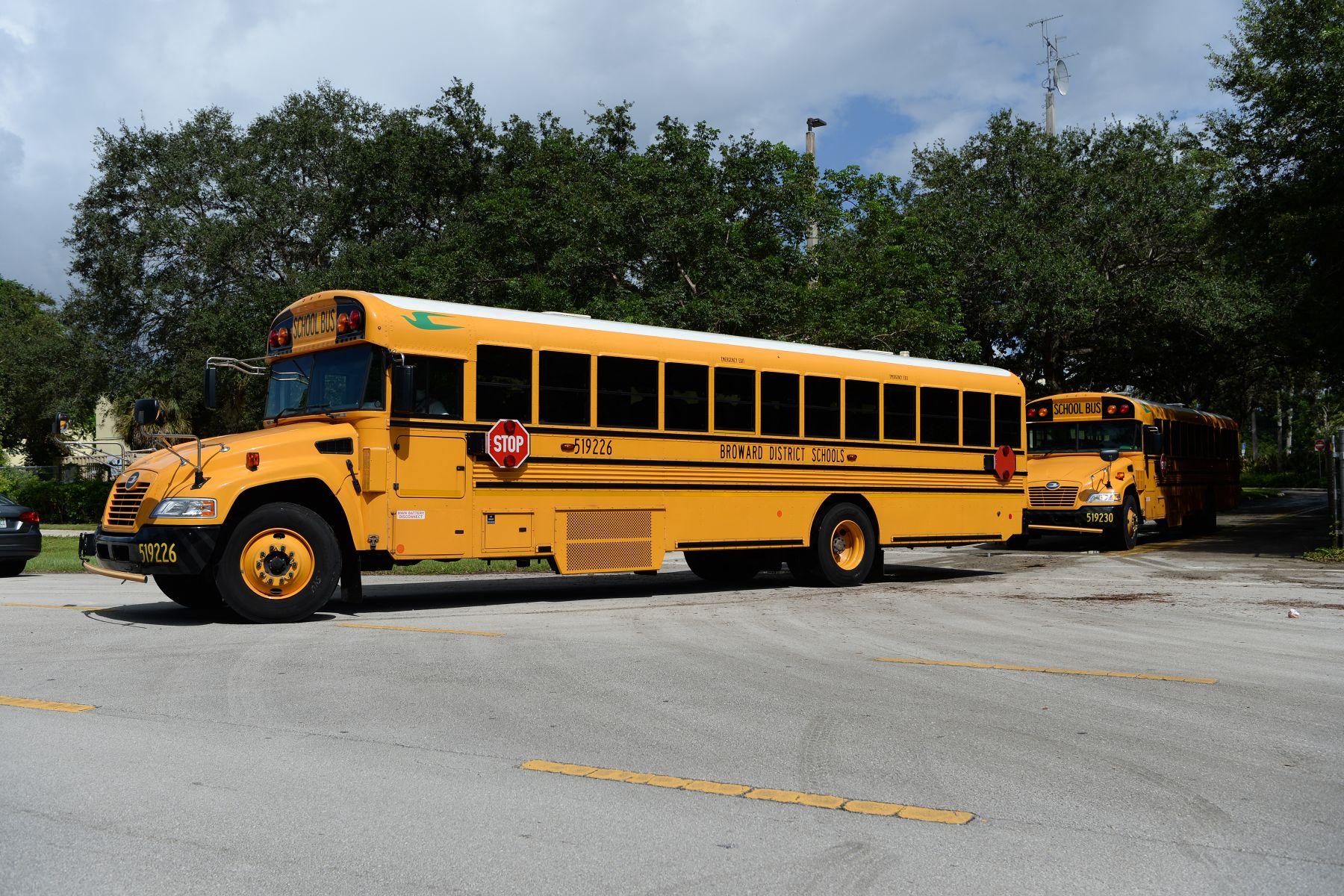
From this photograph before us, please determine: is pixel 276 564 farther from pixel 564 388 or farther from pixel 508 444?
pixel 564 388

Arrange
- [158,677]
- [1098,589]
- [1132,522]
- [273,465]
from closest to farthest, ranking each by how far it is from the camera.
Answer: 1. [158,677]
2. [273,465]
3. [1098,589]
4. [1132,522]

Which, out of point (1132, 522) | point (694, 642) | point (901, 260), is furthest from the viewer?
point (901, 260)

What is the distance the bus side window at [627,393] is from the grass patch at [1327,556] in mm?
12678

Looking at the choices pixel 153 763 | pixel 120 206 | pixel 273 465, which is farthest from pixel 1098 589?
pixel 120 206

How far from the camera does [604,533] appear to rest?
13.4m

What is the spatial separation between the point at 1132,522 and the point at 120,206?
29.6 meters

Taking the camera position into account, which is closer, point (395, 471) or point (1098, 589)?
point (395, 471)

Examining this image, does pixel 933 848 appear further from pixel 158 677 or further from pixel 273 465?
pixel 273 465

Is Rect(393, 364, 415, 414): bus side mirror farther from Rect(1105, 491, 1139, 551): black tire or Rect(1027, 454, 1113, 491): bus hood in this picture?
Rect(1105, 491, 1139, 551): black tire

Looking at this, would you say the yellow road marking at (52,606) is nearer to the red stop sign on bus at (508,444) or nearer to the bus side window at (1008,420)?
the red stop sign on bus at (508,444)

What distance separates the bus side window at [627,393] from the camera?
13344 mm

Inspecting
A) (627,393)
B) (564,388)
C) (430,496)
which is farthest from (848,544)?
(430,496)

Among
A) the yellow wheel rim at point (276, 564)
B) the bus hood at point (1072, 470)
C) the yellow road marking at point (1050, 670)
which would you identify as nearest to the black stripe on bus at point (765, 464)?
the yellow wheel rim at point (276, 564)

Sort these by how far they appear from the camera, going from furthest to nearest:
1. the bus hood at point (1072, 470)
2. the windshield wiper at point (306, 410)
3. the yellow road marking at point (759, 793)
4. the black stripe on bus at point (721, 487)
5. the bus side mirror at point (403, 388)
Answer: the bus hood at point (1072, 470) < the black stripe on bus at point (721, 487) < the windshield wiper at point (306, 410) < the bus side mirror at point (403, 388) < the yellow road marking at point (759, 793)
